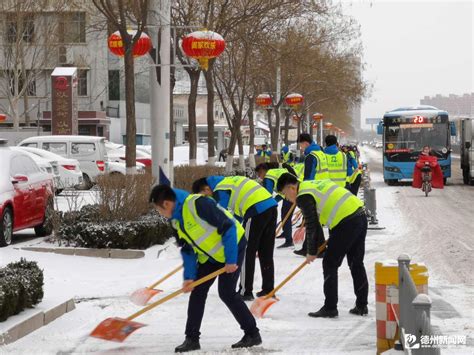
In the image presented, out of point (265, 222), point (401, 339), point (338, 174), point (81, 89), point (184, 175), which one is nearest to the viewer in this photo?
point (401, 339)

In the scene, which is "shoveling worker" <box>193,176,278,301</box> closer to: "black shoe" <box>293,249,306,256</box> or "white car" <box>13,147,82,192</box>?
"black shoe" <box>293,249,306,256</box>

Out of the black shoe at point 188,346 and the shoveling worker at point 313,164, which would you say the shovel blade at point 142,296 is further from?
the shoveling worker at point 313,164

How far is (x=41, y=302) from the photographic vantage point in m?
9.28

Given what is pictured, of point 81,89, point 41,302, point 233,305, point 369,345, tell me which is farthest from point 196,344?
point 81,89

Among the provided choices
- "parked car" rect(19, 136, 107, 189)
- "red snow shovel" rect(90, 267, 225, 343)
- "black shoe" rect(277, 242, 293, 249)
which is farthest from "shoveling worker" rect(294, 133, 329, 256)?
"parked car" rect(19, 136, 107, 189)

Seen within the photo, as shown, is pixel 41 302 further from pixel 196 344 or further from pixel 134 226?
pixel 134 226

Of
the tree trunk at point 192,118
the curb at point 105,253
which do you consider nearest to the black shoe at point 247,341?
the curb at point 105,253

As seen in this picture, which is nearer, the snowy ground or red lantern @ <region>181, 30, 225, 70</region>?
the snowy ground

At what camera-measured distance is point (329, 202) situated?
8680 millimetres

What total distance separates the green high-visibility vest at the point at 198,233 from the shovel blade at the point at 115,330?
3.53ft

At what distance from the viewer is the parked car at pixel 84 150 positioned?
28281 mm

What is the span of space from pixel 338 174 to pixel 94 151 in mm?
14066

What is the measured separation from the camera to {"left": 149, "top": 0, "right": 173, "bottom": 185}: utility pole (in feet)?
57.0

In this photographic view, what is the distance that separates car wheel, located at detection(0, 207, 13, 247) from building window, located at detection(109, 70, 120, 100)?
4552cm
